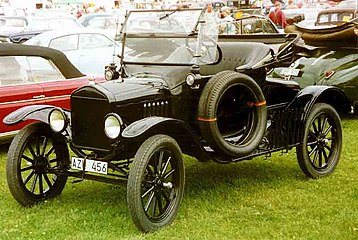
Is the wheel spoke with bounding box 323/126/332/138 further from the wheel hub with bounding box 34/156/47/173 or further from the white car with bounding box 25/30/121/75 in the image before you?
the white car with bounding box 25/30/121/75

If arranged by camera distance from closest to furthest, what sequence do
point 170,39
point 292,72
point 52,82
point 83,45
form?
point 170,39 → point 52,82 → point 292,72 → point 83,45

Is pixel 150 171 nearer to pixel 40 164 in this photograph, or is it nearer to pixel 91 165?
pixel 91 165

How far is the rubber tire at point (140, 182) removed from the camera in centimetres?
471

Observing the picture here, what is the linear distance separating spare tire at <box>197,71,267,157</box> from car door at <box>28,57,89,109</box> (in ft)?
8.30

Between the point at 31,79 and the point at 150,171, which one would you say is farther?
the point at 31,79

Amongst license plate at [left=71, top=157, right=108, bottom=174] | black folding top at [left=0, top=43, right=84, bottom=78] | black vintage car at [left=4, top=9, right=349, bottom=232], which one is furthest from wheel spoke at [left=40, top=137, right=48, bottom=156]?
black folding top at [left=0, top=43, right=84, bottom=78]

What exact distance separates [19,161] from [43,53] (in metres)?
2.89

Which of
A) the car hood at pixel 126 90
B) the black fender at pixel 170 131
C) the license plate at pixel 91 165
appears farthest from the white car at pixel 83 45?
the license plate at pixel 91 165

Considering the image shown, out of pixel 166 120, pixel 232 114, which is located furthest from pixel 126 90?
pixel 232 114

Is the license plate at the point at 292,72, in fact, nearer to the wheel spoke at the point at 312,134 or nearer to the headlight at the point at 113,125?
the wheel spoke at the point at 312,134

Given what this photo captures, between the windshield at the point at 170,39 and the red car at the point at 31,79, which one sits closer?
the windshield at the point at 170,39

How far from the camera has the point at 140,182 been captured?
4730 mm

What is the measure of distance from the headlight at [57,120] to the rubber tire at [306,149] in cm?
237

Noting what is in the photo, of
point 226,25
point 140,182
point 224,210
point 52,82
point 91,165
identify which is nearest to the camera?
point 140,182
